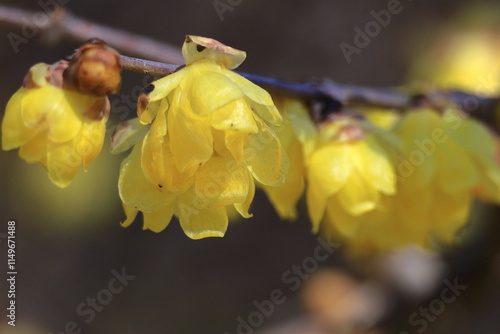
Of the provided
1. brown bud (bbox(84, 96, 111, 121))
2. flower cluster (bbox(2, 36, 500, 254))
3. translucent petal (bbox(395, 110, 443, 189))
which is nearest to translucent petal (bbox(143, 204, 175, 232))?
flower cluster (bbox(2, 36, 500, 254))

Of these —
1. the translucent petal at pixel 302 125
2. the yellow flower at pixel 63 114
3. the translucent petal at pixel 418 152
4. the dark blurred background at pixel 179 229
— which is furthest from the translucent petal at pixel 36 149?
the dark blurred background at pixel 179 229

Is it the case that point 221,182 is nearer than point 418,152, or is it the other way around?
point 221,182

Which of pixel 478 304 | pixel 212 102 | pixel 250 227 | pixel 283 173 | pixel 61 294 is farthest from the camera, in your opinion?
pixel 250 227

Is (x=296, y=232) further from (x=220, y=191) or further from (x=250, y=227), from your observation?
(x=220, y=191)

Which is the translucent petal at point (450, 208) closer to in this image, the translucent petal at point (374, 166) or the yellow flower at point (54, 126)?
the translucent petal at point (374, 166)

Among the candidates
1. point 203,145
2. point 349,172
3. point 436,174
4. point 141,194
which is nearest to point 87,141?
point 141,194

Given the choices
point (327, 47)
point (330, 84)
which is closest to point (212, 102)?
point (330, 84)

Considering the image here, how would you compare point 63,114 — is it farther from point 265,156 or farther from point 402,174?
point 402,174
